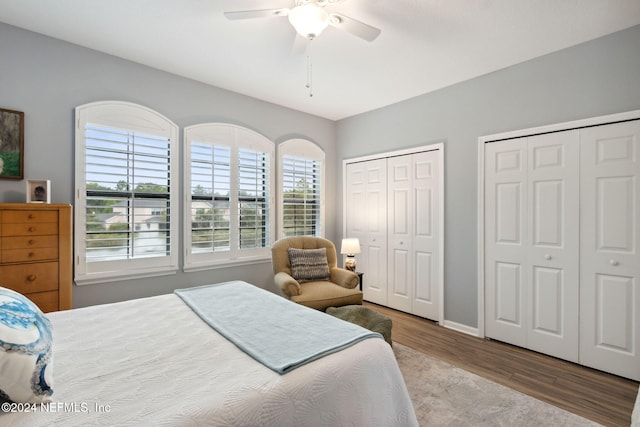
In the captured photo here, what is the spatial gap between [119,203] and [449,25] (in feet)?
10.8

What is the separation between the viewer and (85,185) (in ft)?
8.86

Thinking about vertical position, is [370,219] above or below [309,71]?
below

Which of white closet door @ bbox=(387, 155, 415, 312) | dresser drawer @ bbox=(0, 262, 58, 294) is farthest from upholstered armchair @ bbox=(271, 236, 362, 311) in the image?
dresser drawer @ bbox=(0, 262, 58, 294)

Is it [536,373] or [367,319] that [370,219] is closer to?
[367,319]

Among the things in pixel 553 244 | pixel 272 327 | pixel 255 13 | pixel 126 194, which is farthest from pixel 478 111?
pixel 126 194

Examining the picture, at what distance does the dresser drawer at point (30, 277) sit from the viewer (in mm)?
2057

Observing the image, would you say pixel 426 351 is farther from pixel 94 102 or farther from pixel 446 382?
pixel 94 102

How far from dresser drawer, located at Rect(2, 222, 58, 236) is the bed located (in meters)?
0.97

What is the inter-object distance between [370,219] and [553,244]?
2.13 meters

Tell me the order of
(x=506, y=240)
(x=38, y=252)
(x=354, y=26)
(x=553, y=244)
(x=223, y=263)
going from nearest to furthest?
(x=354, y=26) < (x=38, y=252) < (x=553, y=244) < (x=506, y=240) < (x=223, y=263)

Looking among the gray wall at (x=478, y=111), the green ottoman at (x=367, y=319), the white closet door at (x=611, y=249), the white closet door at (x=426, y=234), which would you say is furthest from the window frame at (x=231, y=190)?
the white closet door at (x=611, y=249)

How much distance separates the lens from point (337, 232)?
4.87m

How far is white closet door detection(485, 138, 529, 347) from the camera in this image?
115 inches

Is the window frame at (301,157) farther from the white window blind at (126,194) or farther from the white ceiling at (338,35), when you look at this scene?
the white window blind at (126,194)
